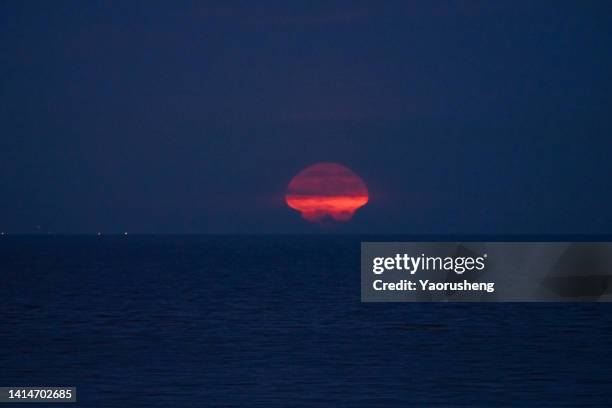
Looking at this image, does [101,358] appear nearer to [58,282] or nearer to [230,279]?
[58,282]

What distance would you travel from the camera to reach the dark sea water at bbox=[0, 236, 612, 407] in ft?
95.0

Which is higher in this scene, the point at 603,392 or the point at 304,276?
the point at 304,276

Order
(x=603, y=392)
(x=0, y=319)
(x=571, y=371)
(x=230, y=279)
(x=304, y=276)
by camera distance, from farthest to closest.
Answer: (x=304, y=276) < (x=230, y=279) < (x=0, y=319) < (x=571, y=371) < (x=603, y=392)

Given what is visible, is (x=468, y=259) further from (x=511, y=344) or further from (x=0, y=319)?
(x=0, y=319)

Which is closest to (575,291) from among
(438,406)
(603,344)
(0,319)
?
(603,344)

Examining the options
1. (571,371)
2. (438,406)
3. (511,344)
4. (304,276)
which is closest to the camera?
(438,406)

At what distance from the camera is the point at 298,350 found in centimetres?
3906

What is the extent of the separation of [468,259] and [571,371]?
6.01 metres

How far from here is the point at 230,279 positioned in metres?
90.8

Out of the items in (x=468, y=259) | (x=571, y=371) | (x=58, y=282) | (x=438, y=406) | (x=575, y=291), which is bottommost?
(x=438, y=406)

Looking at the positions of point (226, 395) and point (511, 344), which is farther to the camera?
point (511, 344)

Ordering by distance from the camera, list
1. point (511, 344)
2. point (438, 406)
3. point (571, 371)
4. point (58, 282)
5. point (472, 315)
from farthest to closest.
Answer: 1. point (58, 282)
2. point (472, 315)
3. point (511, 344)
4. point (571, 371)
5. point (438, 406)

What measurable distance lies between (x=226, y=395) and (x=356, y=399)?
139 inches

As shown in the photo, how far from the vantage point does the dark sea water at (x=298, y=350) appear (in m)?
29.0
